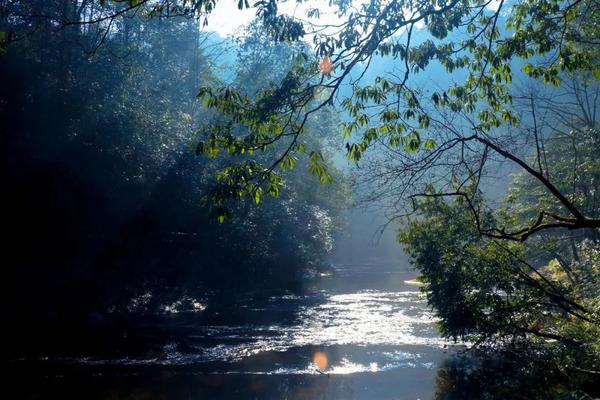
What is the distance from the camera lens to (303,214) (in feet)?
107

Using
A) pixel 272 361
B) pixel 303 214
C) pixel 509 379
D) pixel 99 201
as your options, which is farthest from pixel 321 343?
pixel 303 214

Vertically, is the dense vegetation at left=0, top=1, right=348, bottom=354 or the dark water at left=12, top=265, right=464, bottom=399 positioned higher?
the dense vegetation at left=0, top=1, right=348, bottom=354

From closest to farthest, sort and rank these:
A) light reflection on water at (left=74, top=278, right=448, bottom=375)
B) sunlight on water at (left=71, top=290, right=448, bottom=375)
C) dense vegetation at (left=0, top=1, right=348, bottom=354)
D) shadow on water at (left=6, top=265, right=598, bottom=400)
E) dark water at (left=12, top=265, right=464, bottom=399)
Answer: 1. shadow on water at (left=6, top=265, right=598, bottom=400)
2. dark water at (left=12, top=265, right=464, bottom=399)
3. light reflection on water at (left=74, top=278, right=448, bottom=375)
4. sunlight on water at (left=71, top=290, right=448, bottom=375)
5. dense vegetation at (left=0, top=1, right=348, bottom=354)

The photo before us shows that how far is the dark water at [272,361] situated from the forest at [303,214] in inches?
3.3

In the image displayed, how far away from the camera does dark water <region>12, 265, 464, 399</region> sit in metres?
10.8

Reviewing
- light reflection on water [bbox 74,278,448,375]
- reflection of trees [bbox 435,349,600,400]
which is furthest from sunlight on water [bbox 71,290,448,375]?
reflection of trees [bbox 435,349,600,400]

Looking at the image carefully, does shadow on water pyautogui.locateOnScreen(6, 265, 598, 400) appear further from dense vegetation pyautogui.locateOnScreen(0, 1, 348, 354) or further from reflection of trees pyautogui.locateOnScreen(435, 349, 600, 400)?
dense vegetation pyautogui.locateOnScreen(0, 1, 348, 354)

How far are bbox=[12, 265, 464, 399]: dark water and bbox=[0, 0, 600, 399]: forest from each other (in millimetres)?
83

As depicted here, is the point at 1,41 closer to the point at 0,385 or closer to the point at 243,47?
the point at 0,385

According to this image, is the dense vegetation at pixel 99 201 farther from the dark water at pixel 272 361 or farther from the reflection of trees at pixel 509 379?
the reflection of trees at pixel 509 379

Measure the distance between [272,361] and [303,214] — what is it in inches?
783

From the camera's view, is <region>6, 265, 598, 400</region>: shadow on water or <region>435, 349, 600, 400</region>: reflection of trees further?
<region>6, 265, 598, 400</region>: shadow on water

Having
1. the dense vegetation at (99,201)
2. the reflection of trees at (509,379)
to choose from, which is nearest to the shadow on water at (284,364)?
the reflection of trees at (509,379)

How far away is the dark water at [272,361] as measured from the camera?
1081 centimetres
